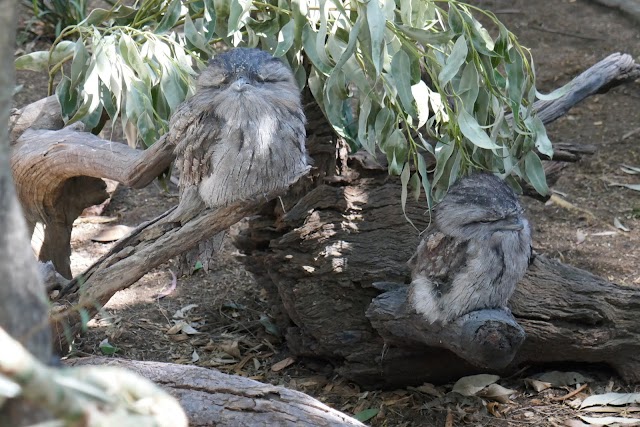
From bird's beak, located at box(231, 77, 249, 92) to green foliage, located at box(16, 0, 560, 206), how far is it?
349 millimetres

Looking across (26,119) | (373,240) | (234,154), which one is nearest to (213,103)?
(234,154)

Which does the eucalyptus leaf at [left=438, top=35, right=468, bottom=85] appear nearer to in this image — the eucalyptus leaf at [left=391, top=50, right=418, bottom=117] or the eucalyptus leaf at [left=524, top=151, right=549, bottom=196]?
the eucalyptus leaf at [left=391, top=50, right=418, bottom=117]

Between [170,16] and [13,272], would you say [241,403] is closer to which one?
[13,272]

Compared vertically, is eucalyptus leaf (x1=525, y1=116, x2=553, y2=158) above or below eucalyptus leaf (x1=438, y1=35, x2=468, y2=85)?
below

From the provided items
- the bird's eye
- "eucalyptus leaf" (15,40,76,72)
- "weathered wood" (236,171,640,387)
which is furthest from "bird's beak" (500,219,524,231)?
"eucalyptus leaf" (15,40,76,72)

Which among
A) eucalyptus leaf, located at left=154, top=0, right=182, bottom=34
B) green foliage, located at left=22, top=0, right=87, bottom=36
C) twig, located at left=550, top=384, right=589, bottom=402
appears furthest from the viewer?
green foliage, located at left=22, top=0, right=87, bottom=36

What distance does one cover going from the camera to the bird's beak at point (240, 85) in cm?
311

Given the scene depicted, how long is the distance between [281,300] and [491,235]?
5.04ft

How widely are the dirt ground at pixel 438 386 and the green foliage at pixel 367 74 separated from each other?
1.09m

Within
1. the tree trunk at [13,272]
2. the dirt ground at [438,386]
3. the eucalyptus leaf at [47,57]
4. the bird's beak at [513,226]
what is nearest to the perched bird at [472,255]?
the bird's beak at [513,226]

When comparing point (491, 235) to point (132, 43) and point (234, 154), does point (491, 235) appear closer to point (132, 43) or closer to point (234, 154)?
point (234, 154)

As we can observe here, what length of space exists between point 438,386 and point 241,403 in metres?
1.66

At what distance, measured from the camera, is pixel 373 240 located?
377cm

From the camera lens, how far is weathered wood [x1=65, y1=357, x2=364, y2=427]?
7.80 feet
